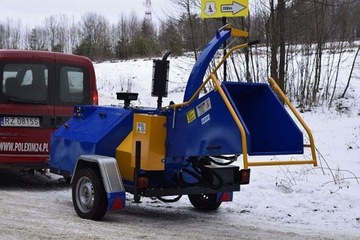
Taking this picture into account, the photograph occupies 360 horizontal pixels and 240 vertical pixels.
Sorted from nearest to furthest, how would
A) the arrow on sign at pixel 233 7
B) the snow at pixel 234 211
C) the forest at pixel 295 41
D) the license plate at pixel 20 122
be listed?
the snow at pixel 234 211 < the license plate at pixel 20 122 < the arrow on sign at pixel 233 7 < the forest at pixel 295 41

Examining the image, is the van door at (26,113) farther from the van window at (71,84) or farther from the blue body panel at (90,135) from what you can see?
the blue body panel at (90,135)

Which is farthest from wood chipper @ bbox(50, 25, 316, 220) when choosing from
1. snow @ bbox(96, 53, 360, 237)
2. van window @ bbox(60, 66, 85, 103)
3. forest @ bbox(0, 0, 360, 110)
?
forest @ bbox(0, 0, 360, 110)

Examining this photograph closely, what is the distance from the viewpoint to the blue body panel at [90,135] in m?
7.93

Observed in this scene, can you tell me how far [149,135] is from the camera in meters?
7.45

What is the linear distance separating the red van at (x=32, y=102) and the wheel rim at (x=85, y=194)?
217cm

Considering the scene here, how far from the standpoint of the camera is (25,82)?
10.1m

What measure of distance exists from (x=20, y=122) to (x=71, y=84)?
1084mm

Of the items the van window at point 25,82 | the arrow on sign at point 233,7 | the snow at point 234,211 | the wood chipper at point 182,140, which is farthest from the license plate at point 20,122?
the arrow on sign at point 233,7

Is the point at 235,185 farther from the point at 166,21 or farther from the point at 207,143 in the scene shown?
the point at 166,21

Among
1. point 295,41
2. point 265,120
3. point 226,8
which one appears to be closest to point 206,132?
point 265,120

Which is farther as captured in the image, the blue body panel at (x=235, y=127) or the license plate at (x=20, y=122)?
the license plate at (x=20, y=122)

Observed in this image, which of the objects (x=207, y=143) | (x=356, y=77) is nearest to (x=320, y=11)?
(x=356, y=77)

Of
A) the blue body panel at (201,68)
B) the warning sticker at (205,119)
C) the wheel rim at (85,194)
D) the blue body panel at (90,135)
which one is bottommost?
the wheel rim at (85,194)

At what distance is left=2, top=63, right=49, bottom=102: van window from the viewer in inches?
391
